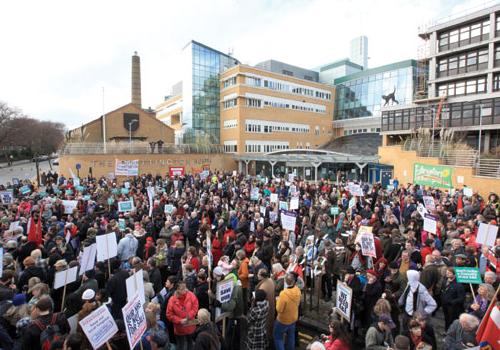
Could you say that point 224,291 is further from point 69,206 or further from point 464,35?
point 464,35

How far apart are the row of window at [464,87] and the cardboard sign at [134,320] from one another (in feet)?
138

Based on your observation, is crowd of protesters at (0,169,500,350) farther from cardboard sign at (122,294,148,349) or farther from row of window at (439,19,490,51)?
row of window at (439,19,490,51)

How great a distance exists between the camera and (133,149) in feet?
111

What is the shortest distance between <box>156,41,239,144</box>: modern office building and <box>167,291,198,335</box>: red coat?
4268 centimetres

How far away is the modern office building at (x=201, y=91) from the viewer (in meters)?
48.2

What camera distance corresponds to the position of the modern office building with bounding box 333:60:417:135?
49.8 m

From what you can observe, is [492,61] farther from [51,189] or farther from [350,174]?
[51,189]

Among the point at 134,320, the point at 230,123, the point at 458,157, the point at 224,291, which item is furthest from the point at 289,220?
the point at 230,123

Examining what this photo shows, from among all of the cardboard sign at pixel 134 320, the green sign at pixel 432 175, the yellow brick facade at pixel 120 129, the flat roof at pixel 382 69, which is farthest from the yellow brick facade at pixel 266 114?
the cardboard sign at pixel 134 320

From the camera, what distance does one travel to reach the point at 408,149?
2973cm

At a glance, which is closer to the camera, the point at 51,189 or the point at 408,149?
the point at 51,189

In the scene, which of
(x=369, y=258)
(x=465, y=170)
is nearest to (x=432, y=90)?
(x=465, y=170)

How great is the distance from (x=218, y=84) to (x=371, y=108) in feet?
87.3

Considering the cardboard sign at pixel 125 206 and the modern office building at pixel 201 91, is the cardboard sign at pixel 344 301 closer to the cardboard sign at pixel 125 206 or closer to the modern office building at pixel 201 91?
the cardboard sign at pixel 125 206
